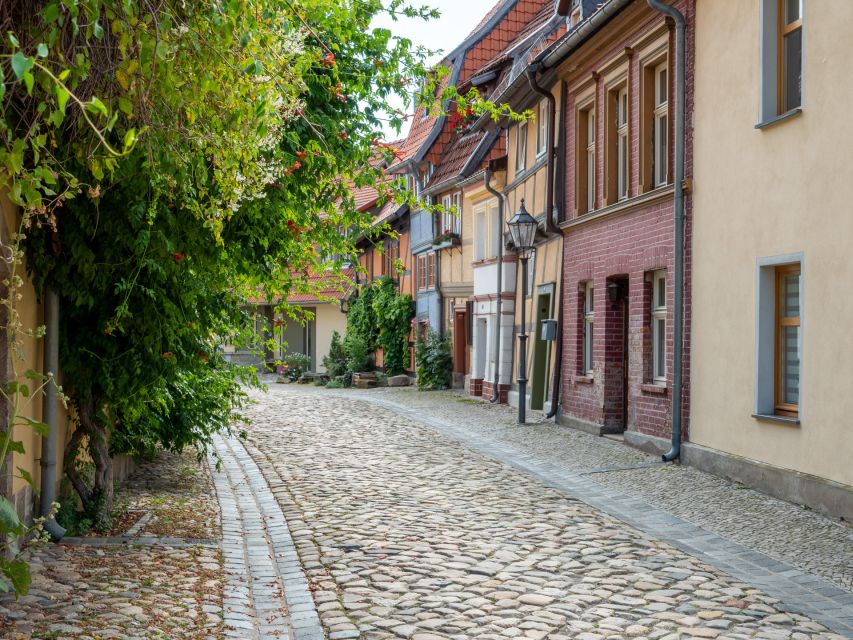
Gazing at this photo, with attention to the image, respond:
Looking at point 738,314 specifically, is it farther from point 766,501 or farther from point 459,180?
point 459,180

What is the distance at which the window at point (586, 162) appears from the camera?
17.1 metres

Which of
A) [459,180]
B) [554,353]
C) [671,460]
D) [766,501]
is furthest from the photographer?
[459,180]

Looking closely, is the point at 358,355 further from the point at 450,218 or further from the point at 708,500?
the point at 708,500

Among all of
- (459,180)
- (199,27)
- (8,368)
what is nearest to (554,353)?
(459,180)

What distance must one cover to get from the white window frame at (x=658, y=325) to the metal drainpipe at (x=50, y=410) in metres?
8.74

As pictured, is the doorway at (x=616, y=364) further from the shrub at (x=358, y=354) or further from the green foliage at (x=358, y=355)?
the shrub at (x=358, y=354)

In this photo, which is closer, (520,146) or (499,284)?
(520,146)

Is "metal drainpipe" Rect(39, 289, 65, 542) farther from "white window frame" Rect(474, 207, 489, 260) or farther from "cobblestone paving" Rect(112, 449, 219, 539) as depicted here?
"white window frame" Rect(474, 207, 489, 260)

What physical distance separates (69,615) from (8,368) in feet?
5.60

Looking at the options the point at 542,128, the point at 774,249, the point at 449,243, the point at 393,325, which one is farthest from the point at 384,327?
the point at 774,249

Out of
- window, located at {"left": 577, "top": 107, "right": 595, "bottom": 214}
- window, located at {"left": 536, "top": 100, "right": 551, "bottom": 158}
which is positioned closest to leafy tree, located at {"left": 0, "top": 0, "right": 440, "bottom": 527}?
window, located at {"left": 577, "top": 107, "right": 595, "bottom": 214}

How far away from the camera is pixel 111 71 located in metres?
5.33

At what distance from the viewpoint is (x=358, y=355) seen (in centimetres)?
3622

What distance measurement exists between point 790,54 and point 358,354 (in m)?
26.7
